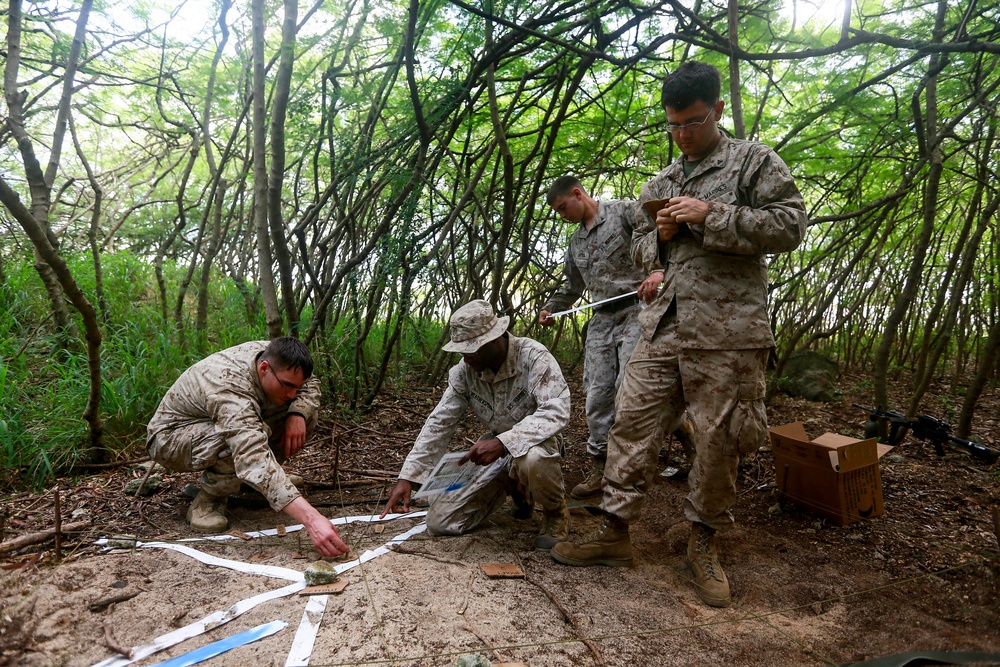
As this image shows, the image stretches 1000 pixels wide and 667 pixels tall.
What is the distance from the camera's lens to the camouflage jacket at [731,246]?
76.4 inches

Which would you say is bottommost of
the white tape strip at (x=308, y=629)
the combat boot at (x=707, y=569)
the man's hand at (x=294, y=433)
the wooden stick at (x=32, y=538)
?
the combat boot at (x=707, y=569)

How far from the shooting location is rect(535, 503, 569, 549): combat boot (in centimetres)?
247

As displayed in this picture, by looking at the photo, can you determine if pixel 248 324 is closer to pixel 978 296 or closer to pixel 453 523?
pixel 453 523

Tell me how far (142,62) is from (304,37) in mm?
2106

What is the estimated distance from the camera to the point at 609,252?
3.20m

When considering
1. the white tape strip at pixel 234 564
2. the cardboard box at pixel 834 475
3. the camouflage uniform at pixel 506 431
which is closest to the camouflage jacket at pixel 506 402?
the camouflage uniform at pixel 506 431

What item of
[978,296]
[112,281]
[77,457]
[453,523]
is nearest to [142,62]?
[112,281]

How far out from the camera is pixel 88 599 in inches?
72.7

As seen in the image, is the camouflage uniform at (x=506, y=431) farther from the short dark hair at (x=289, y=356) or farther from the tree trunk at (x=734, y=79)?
the tree trunk at (x=734, y=79)

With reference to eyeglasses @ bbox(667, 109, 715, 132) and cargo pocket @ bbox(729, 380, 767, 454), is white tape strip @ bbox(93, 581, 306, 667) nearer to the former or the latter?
cargo pocket @ bbox(729, 380, 767, 454)

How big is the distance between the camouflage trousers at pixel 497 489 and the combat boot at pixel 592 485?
660 mm

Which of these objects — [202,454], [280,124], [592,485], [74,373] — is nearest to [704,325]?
[592,485]

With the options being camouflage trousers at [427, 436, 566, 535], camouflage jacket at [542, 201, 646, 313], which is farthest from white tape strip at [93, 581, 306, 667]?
camouflage jacket at [542, 201, 646, 313]

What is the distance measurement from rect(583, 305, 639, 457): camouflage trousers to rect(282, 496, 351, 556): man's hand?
1647mm
